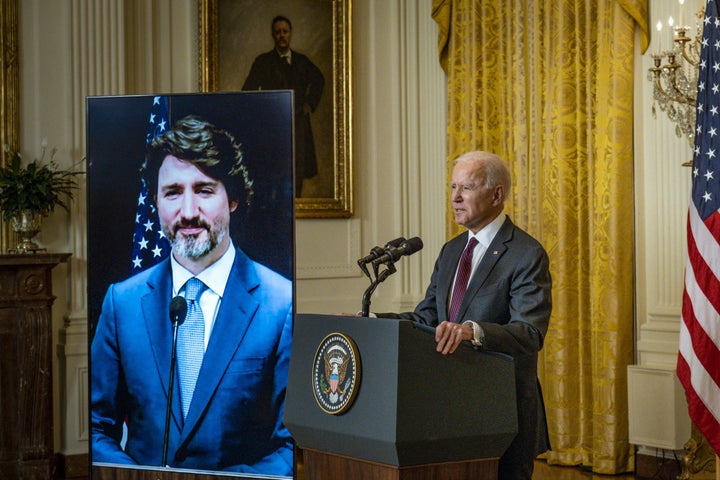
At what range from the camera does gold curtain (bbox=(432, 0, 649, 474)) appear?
19.6 ft

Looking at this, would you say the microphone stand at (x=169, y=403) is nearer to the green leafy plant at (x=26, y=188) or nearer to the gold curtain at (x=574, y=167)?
the green leafy plant at (x=26, y=188)

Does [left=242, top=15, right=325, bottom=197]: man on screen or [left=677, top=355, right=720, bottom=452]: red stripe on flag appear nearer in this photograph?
[left=677, top=355, right=720, bottom=452]: red stripe on flag

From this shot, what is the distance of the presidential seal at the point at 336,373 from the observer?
9.48 feet

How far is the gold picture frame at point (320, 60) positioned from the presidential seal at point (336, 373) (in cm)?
408

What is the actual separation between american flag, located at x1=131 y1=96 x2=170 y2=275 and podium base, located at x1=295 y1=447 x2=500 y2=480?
6.10 ft

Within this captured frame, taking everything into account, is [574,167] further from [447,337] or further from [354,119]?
[447,337]

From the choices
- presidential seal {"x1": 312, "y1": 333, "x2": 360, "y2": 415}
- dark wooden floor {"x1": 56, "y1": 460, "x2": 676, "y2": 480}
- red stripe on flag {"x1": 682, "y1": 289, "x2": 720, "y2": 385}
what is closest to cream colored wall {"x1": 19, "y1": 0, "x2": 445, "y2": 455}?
dark wooden floor {"x1": 56, "y1": 460, "x2": 676, "y2": 480}

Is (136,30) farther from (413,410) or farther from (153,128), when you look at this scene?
(413,410)

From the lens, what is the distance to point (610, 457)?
5973 mm

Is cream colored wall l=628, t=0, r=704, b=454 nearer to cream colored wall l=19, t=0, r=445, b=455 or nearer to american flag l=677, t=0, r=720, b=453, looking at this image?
american flag l=677, t=0, r=720, b=453

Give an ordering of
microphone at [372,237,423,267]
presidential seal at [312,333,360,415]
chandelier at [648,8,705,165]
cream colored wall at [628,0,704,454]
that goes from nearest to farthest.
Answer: presidential seal at [312,333,360,415]
microphone at [372,237,423,267]
chandelier at [648,8,705,165]
cream colored wall at [628,0,704,454]

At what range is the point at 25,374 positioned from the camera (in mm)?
5852

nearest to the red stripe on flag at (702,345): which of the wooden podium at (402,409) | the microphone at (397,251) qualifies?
the wooden podium at (402,409)

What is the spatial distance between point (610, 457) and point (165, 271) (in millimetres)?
2983
